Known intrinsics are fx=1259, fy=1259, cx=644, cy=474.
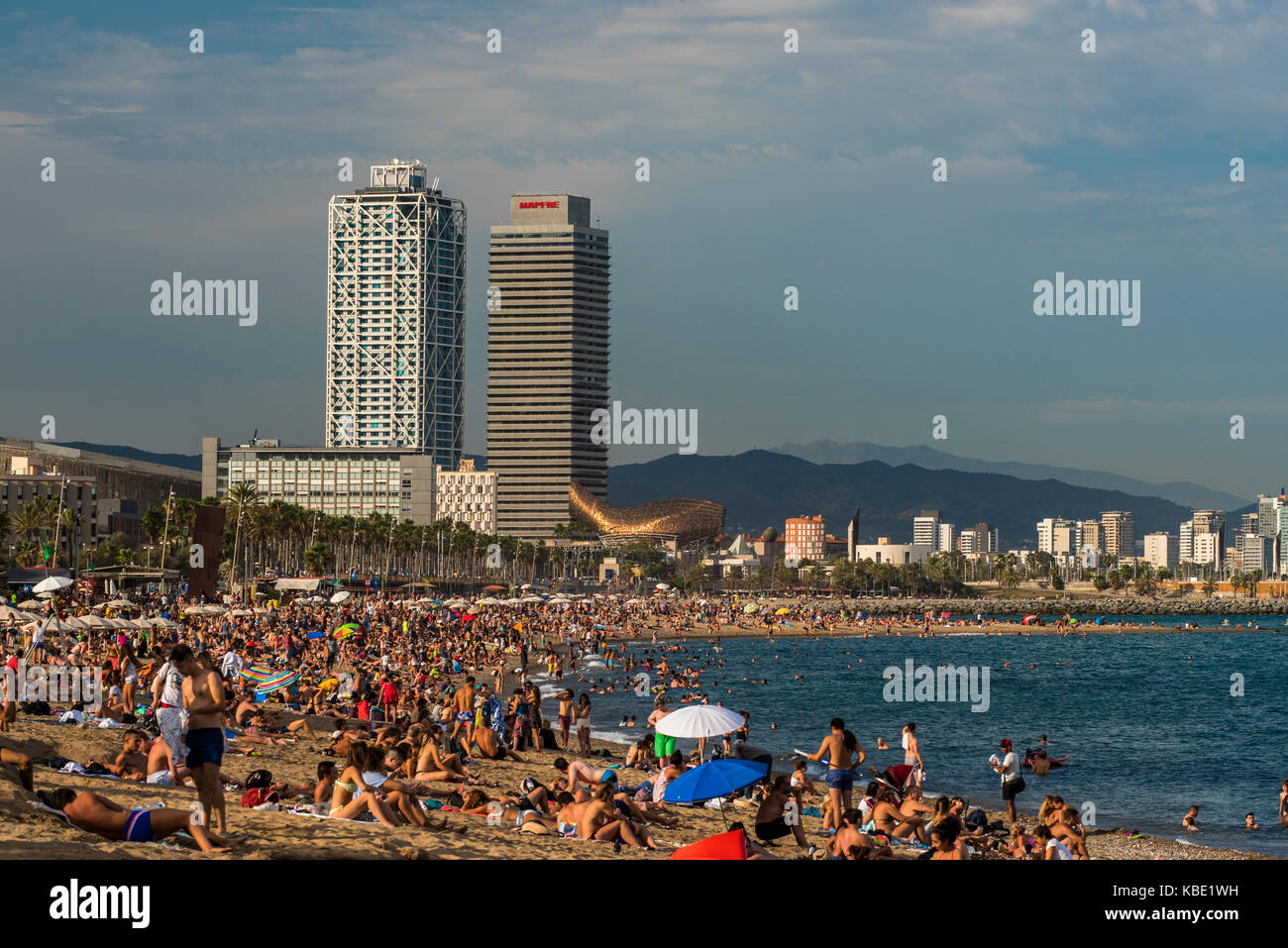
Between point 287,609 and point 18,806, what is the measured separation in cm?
5624

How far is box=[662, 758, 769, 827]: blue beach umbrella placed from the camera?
15547mm

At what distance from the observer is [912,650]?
289 feet

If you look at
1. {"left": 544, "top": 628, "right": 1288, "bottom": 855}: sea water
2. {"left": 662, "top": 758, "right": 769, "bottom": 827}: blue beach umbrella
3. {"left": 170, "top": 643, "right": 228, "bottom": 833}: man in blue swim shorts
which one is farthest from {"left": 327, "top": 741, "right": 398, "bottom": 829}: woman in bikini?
{"left": 544, "top": 628, "right": 1288, "bottom": 855}: sea water

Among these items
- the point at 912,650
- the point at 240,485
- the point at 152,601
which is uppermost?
the point at 240,485

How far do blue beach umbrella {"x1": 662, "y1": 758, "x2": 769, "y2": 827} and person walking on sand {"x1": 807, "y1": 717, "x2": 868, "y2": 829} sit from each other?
0.86m

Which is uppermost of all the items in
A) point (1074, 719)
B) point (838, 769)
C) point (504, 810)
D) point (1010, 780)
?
point (838, 769)

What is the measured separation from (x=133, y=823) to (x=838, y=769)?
29.8 ft

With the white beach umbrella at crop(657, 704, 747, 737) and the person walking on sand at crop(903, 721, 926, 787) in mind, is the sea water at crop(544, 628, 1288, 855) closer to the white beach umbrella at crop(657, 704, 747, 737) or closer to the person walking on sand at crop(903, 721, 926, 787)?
the person walking on sand at crop(903, 721, 926, 787)

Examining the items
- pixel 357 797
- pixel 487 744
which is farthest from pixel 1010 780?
pixel 357 797

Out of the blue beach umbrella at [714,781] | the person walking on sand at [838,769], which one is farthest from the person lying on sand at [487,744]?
the person walking on sand at [838,769]

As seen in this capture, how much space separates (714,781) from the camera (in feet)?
51.8

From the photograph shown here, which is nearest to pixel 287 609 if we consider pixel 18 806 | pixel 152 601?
pixel 152 601

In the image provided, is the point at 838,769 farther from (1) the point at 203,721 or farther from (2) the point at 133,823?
(2) the point at 133,823
